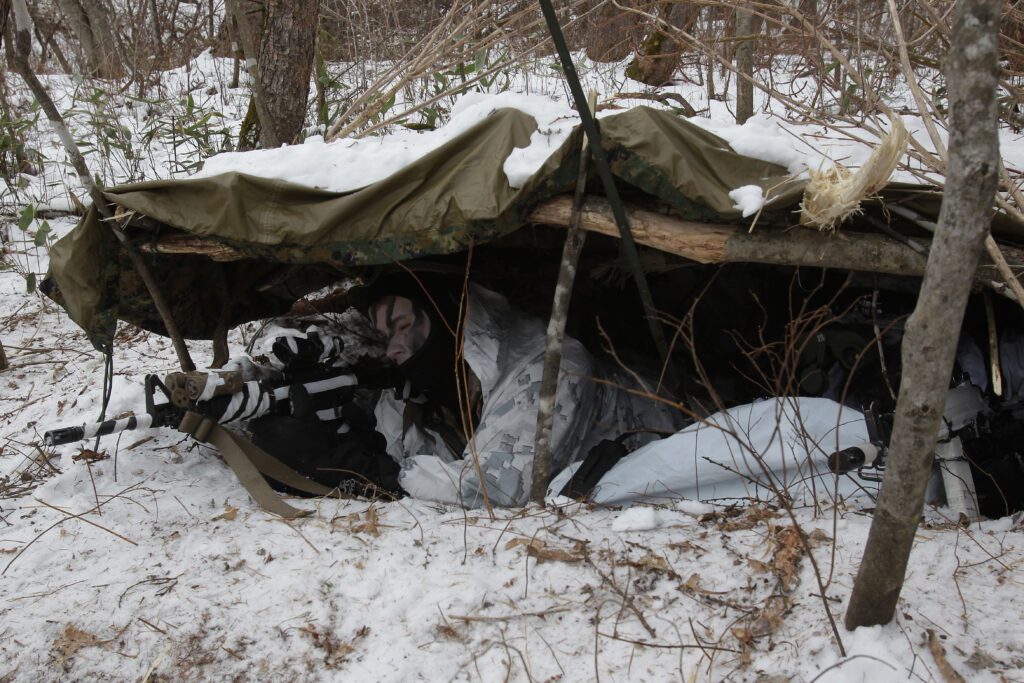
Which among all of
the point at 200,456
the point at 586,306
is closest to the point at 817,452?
the point at 586,306

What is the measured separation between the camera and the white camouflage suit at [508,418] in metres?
2.85

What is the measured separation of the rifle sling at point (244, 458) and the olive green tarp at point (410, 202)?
1.79ft

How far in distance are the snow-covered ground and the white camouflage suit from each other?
0.83 ft

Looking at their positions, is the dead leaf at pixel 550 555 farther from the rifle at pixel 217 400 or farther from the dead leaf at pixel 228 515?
the rifle at pixel 217 400

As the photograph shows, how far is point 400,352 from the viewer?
3.45 m

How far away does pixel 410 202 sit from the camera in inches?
95.3

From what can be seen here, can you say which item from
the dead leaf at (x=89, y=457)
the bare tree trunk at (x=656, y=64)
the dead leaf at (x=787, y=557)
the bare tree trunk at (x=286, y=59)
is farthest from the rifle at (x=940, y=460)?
the bare tree trunk at (x=656, y=64)

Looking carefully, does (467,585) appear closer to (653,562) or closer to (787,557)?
(653,562)

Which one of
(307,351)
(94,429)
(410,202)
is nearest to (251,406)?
(307,351)

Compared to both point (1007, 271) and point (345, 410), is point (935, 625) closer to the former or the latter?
point (1007, 271)

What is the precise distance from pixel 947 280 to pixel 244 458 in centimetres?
263

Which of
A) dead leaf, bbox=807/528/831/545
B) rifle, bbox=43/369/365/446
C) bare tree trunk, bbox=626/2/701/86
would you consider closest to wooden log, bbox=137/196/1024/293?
dead leaf, bbox=807/528/831/545

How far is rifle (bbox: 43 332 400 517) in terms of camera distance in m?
2.79

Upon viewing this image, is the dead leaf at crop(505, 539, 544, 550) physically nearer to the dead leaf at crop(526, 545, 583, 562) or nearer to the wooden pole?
the dead leaf at crop(526, 545, 583, 562)
